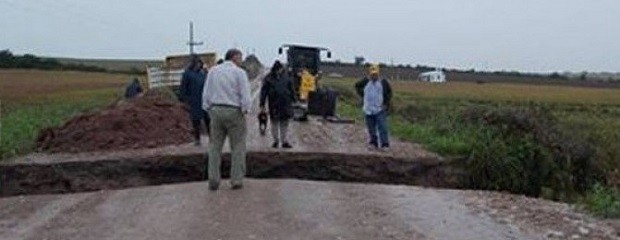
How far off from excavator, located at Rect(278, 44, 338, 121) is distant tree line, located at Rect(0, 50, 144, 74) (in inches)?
2742

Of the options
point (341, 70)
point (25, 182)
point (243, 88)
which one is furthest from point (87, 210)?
point (341, 70)

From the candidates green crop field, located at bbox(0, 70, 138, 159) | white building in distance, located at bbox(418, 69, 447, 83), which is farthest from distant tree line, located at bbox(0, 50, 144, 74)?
white building in distance, located at bbox(418, 69, 447, 83)

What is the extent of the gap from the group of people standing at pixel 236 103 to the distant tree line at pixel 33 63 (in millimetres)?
82490

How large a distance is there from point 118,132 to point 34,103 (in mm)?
27110

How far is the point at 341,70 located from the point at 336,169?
102275 mm

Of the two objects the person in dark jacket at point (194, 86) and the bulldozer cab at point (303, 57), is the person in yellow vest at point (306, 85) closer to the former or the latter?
the bulldozer cab at point (303, 57)

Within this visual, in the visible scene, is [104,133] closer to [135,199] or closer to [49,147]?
[49,147]

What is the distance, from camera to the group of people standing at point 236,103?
12875 millimetres

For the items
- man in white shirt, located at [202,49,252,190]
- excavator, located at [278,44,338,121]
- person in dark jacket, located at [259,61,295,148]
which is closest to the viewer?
man in white shirt, located at [202,49,252,190]

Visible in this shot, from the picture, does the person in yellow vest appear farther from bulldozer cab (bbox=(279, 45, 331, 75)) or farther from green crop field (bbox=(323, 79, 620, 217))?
green crop field (bbox=(323, 79, 620, 217))

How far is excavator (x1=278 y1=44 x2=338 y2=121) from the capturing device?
29.4 m

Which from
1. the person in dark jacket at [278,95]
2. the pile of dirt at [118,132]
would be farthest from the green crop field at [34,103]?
the person in dark jacket at [278,95]

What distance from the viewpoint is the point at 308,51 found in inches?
1278

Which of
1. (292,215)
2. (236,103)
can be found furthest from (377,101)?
(292,215)
